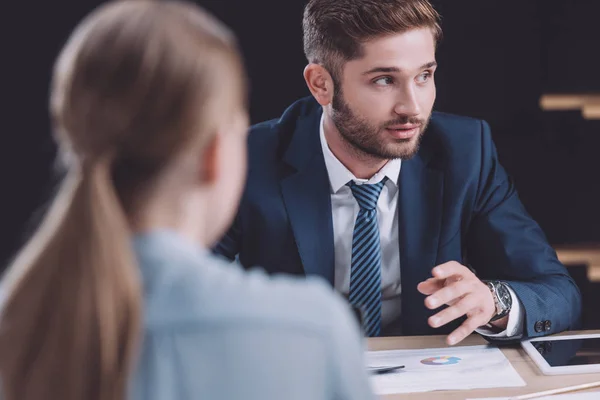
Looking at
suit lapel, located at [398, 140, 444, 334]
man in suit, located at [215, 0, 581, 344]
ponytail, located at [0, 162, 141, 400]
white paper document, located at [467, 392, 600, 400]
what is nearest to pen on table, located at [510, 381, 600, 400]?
white paper document, located at [467, 392, 600, 400]

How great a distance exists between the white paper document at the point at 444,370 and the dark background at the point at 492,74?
151 cm

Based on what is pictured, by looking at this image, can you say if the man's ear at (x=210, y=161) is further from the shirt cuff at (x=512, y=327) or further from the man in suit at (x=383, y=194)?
the man in suit at (x=383, y=194)

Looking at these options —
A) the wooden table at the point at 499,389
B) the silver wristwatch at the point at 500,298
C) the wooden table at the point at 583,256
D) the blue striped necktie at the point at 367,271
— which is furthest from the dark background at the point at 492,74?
the wooden table at the point at 499,389

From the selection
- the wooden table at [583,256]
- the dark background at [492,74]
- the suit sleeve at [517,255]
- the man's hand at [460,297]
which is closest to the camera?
the man's hand at [460,297]

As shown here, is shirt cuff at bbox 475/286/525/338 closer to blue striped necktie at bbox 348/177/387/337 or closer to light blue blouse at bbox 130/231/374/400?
blue striped necktie at bbox 348/177/387/337

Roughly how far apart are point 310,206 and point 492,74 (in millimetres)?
1270

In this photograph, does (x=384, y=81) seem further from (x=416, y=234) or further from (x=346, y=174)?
(x=416, y=234)

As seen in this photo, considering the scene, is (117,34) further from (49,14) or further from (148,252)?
(49,14)

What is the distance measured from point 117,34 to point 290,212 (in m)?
1.25

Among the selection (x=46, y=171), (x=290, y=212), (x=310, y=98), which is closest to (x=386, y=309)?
(x=290, y=212)

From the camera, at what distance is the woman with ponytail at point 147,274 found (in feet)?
2.27

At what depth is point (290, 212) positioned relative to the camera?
76.1 inches

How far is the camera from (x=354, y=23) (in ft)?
6.40

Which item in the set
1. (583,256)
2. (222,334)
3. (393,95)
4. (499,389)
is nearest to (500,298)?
(499,389)
